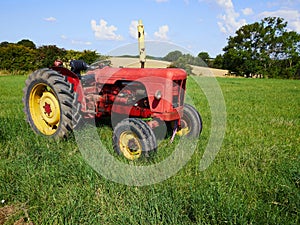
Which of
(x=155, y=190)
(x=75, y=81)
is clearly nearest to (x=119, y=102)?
(x=75, y=81)

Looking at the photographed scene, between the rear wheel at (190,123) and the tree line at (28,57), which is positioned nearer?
the rear wheel at (190,123)

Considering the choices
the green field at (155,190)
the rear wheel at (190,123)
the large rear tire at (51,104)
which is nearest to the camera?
the green field at (155,190)

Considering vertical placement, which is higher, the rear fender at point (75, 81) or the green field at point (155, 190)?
the rear fender at point (75, 81)

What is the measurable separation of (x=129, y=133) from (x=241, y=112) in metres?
4.66

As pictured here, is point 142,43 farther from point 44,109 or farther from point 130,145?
point 44,109

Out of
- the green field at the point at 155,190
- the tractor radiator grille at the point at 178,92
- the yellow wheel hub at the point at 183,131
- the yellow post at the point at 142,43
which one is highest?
the yellow post at the point at 142,43

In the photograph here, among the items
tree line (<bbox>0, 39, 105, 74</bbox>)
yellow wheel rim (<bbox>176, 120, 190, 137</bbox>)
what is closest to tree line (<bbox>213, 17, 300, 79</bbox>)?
tree line (<bbox>0, 39, 105, 74</bbox>)

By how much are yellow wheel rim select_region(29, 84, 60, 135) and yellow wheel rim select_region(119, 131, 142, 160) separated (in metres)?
1.51

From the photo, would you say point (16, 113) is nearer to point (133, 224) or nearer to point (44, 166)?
point (44, 166)

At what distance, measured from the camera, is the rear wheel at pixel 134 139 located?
382 cm

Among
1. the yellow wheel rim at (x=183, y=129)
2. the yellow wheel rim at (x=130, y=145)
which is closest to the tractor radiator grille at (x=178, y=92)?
the yellow wheel rim at (x=183, y=129)

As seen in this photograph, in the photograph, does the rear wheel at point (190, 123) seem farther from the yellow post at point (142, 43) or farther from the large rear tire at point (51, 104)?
the large rear tire at point (51, 104)

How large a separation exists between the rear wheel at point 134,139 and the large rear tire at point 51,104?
990 millimetres

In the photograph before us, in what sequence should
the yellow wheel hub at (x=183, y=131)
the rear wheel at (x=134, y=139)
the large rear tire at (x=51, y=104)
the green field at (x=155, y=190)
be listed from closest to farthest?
the green field at (x=155, y=190), the rear wheel at (x=134, y=139), the large rear tire at (x=51, y=104), the yellow wheel hub at (x=183, y=131)
